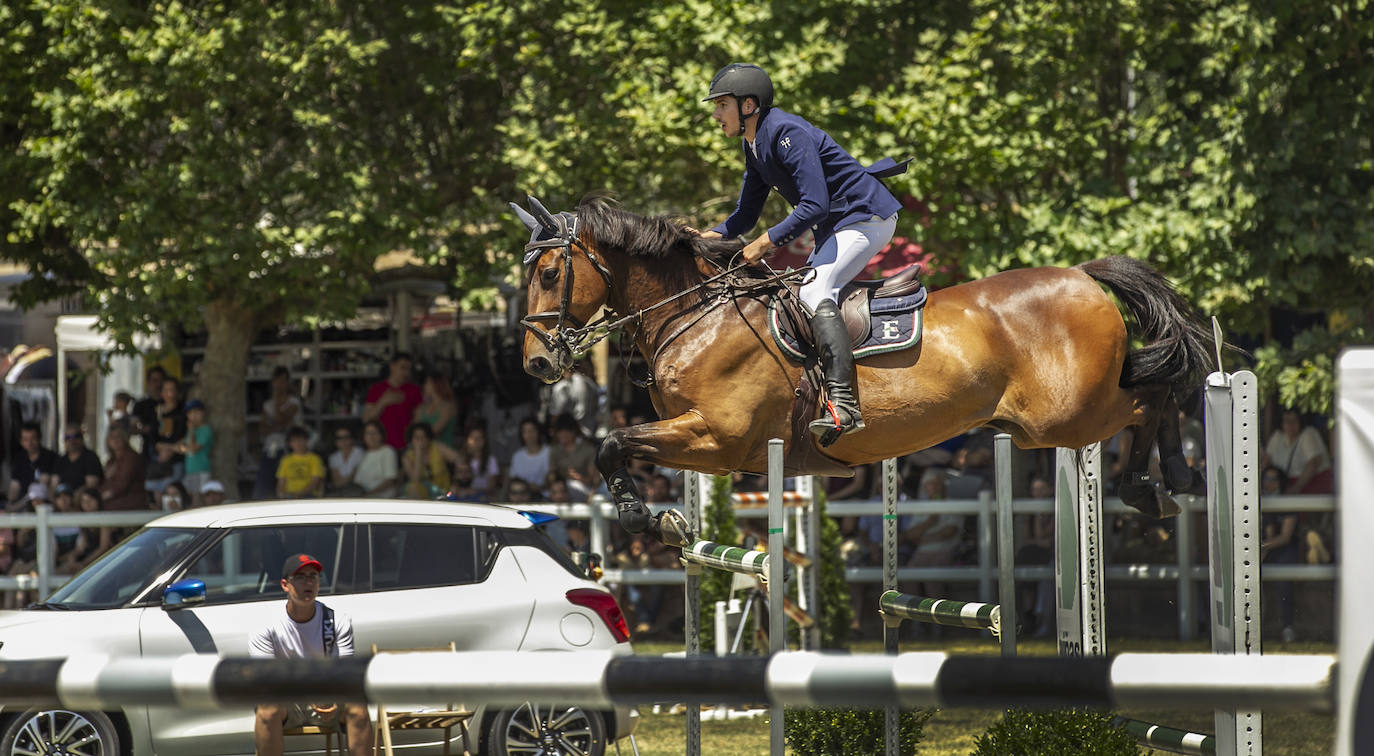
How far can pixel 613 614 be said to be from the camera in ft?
25.3

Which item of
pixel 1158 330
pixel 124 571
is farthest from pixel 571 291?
pixel 124 571

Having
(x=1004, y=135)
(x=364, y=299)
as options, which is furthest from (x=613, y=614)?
(x=364, y=299)

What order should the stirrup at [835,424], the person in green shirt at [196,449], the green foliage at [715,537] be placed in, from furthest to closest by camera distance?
the person in green shirt at [196,449] < the green foliage at [715,537] < the stirrup at [835,424]

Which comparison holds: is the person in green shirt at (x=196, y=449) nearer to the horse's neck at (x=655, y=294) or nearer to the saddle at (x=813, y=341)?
the horse's neck at (x=655, y=294)

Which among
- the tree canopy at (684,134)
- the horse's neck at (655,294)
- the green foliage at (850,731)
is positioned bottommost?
the green foliage at (850,731)

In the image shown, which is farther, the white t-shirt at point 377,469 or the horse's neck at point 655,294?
the white t-shirt at point 377,469

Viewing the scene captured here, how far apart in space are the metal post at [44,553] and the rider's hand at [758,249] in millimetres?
7858

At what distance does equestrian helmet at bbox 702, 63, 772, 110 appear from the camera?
5.39 meters

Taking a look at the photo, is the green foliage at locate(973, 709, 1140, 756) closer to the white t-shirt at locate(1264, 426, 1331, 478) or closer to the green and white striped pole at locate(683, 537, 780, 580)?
the green and white striped pole at locate(683, 537, 780, 580)

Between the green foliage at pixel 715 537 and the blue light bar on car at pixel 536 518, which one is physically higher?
the blue light bar on car at pixel 536 518

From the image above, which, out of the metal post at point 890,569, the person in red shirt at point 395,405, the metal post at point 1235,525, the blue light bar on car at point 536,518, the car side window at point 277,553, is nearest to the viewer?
the metal post at point 1235,525

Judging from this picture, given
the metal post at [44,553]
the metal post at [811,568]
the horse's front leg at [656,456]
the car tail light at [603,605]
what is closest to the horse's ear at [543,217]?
the horse's front leg at [656,456]

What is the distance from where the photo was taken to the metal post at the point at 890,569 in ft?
19.8

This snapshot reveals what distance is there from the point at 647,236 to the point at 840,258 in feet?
2.60
